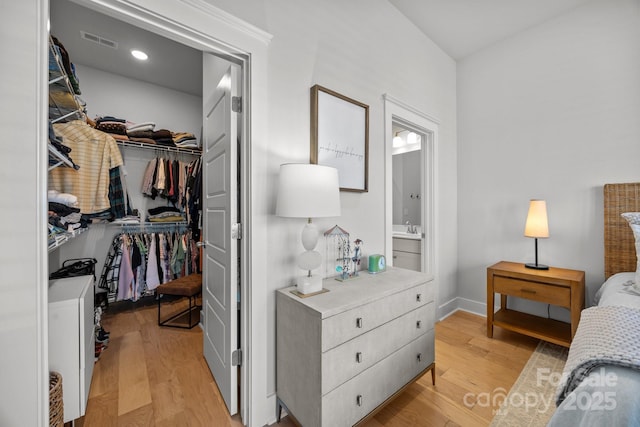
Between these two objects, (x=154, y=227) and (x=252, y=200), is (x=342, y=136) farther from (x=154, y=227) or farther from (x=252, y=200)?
(x=154, y=227)

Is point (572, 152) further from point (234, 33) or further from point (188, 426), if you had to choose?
point (188, 426)

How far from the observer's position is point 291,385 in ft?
4.59

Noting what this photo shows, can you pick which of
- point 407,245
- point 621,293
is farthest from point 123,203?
point 621,293

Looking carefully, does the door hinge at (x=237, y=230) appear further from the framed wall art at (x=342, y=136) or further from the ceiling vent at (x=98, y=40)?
the ceiling vent at (x=98, y=40)

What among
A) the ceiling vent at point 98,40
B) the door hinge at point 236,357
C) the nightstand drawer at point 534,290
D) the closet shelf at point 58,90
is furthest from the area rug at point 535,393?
the ceiling vent at point 98,40

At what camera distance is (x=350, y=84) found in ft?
6.34

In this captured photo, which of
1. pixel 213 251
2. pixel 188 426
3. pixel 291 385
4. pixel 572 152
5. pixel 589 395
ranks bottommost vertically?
Result: pixel 188 426

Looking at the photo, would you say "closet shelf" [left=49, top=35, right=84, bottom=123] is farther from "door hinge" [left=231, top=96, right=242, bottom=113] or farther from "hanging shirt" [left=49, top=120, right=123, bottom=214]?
"door hinge" [left=231, top=96, right=242, bottom=113]

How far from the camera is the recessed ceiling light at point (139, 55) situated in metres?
2.64

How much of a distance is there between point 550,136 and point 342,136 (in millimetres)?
2092

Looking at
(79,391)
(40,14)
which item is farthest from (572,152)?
(79,391)

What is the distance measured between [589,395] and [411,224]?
2.80 m

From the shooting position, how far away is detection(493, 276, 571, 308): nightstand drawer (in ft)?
6.84

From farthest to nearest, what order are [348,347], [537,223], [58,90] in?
[537,223] < [58,90] < [348,347]
